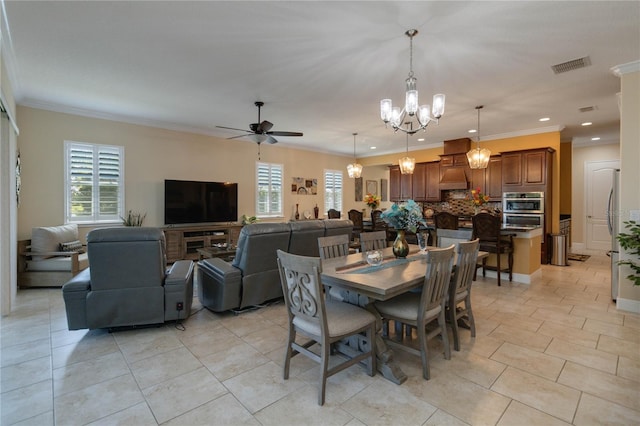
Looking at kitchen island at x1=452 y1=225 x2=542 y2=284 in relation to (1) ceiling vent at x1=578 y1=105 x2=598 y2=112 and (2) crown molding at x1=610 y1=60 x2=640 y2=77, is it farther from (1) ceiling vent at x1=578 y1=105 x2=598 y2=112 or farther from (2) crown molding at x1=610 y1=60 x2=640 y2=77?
(2) crown molding at x1=610 y1=60 x2=640 y2=77

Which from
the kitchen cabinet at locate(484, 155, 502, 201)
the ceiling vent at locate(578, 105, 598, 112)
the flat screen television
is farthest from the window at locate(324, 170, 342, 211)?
the ceiling vent at locate(578, 105, 598, 112)

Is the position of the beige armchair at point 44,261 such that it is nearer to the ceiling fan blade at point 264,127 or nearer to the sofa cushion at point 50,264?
the sofa cushion at point 50,264

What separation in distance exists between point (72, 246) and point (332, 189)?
6486 mm

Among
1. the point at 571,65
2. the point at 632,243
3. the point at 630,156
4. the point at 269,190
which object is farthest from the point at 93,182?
the point at 630,156

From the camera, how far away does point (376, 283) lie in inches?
84.8

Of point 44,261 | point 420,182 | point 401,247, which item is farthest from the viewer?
point 420,182

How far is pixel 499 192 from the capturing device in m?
6.75

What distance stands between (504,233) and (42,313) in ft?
21.3

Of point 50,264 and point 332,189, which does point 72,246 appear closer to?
point 50,264

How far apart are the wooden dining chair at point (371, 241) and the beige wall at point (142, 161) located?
4374mm

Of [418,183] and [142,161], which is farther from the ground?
[142,161]

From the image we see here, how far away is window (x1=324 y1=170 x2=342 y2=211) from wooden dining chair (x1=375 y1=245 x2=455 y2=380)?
6.77m

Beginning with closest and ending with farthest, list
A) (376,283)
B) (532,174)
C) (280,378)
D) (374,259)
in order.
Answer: (376,283)
(280,378)
(374,259)
(532,174)

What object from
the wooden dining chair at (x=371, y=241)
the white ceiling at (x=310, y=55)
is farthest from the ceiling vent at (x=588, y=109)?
the wooden dining chair at (x=371, y=241)
